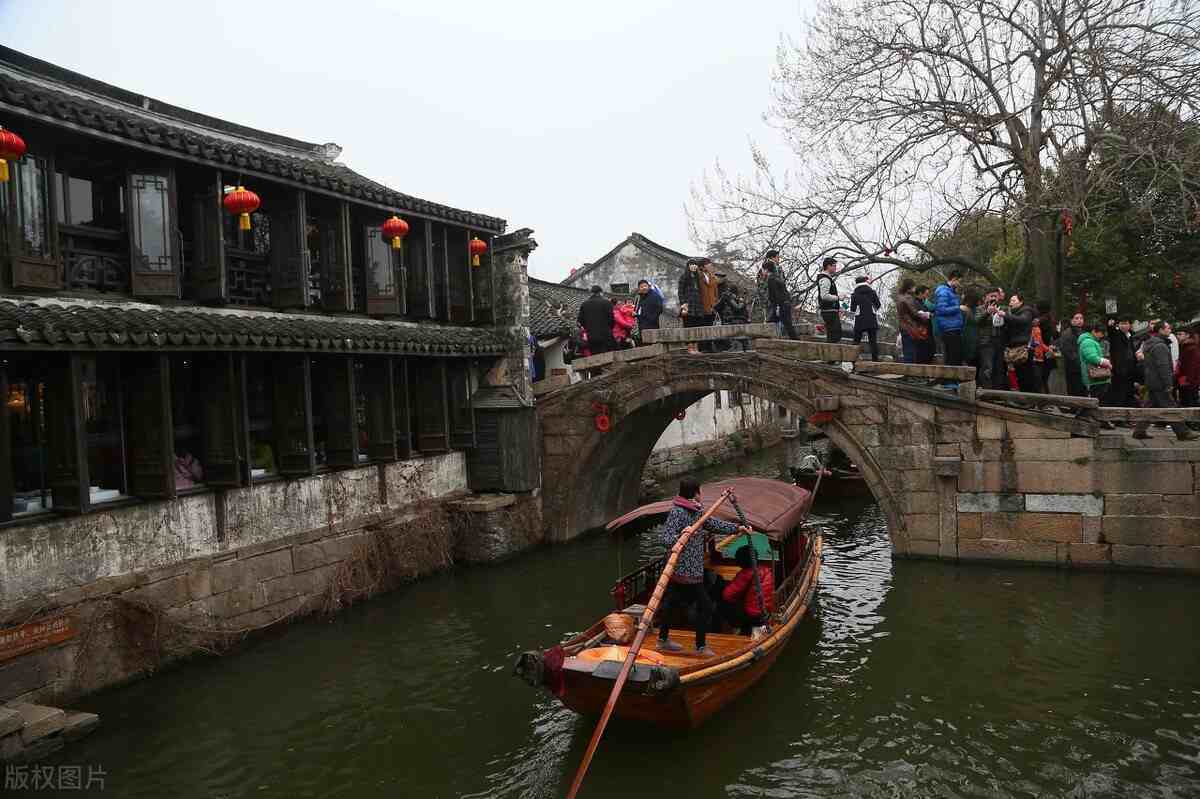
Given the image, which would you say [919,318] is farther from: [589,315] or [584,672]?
[584,672]

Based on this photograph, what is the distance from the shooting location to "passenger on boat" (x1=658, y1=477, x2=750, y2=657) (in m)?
8.02

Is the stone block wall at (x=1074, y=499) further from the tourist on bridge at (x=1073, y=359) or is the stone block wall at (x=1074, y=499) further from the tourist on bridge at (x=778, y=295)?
the tourist on bridge at (x=778, y=295)

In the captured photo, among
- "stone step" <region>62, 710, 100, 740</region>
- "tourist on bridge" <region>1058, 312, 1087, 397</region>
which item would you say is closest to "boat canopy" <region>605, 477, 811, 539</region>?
"tourist on bridge" <region>1058, 312, 1087, 397</region>

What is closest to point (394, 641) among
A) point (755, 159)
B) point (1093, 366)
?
point (1093, 366)

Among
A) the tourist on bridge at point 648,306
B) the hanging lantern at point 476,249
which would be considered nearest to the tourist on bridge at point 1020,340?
the tourist on bridge at point 648,306

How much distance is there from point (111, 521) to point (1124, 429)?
13.8 metres

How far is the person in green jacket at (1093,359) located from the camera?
12.8 meters

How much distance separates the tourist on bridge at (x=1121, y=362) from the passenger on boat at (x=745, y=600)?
289 inches

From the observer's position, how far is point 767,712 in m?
8.45

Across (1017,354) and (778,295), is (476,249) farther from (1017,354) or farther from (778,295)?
(1017,354)

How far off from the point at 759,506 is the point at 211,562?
21.4 ft

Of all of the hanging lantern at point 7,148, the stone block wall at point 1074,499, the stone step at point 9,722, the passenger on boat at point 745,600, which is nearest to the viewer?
the stone step at point 9,722

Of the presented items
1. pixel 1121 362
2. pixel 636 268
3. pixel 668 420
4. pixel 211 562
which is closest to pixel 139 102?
pixel 211 562

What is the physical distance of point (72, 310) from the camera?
8.48 meters
